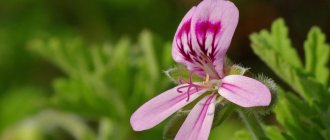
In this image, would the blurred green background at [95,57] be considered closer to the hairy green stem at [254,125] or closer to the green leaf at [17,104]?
the green leaf at [17,104]

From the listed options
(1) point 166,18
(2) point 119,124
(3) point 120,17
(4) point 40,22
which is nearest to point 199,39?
(2) point 119,124

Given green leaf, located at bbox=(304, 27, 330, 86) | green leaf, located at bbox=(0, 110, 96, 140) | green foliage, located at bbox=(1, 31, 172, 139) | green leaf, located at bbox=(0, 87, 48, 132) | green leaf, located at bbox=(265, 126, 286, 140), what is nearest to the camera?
green leaf, located at bbox=(265, 126, 286, 140)

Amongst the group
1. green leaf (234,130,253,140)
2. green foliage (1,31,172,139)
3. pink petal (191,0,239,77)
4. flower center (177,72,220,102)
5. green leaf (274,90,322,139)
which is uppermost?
green foliage (1,31,172,139)

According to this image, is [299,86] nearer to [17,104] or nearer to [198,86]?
[198,86]

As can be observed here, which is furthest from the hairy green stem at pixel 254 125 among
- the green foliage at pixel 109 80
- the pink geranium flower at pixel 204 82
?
the green foliage at pixel 109 80

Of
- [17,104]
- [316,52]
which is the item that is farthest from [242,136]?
[17,104]

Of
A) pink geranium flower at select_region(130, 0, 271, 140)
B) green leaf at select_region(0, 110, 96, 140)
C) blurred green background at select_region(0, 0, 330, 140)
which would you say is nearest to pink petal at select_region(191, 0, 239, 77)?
pink geranium flower at select_region(130, 0, 271, 140)

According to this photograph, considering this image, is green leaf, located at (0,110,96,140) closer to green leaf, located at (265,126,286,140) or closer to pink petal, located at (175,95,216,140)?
green leaf, located at (265,126,286,140)
